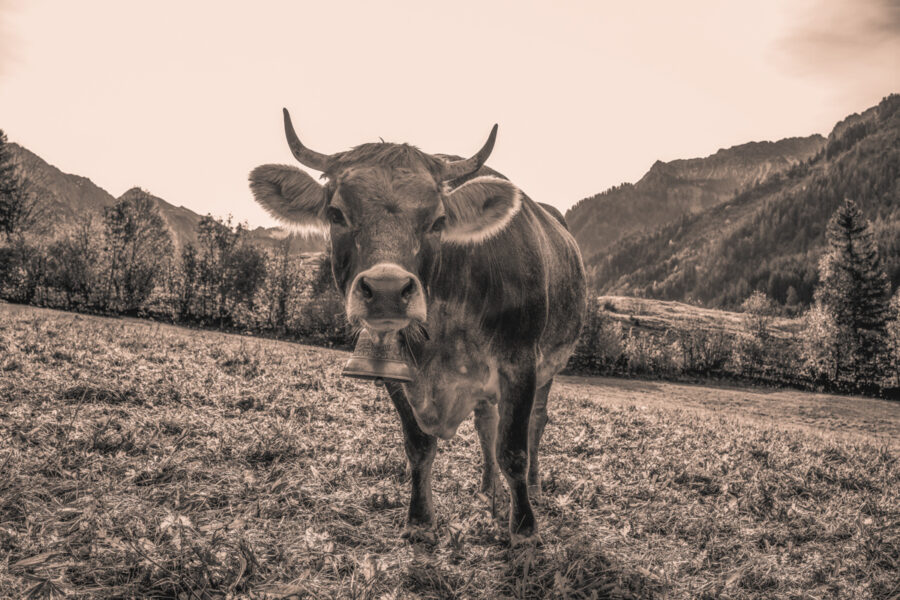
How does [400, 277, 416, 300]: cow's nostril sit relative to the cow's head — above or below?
below

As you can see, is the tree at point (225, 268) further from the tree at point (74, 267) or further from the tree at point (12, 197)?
the tree at point (12, 197)

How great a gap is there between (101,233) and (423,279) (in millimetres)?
39472

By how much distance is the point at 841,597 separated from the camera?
397cm

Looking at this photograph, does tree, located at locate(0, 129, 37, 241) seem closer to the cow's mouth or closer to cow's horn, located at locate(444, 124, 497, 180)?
cow's horn, located at locate(444, 124, 497, 180)

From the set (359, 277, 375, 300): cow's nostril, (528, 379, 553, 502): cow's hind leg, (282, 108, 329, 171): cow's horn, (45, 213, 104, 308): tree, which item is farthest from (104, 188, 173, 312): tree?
(359, 277, 375, 300): cow's nostril

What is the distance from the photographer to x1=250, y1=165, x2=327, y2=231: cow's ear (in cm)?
429

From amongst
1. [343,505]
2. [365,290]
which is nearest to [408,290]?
[365,290]

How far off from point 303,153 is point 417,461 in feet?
8.89

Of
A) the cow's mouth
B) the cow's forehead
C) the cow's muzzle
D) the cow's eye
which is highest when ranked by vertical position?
the cow's forehead

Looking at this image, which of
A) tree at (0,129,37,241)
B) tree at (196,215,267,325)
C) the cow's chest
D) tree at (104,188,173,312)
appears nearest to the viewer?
the cow's chest

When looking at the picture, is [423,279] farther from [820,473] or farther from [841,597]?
[820,473]

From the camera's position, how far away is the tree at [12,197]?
163 feet

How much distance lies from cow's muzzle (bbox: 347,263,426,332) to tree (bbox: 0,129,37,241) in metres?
60.0

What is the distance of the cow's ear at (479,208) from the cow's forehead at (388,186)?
1.08 ft
